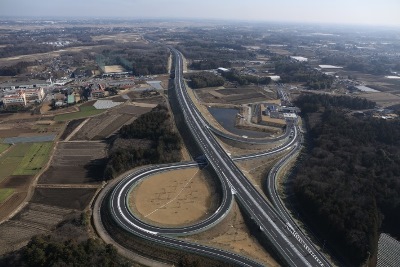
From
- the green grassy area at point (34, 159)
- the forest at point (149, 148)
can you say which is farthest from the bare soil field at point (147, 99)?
the green grassy area at point (34, 159)

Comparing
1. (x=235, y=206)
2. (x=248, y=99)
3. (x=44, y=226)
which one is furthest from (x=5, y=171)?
(x=248, y=99)

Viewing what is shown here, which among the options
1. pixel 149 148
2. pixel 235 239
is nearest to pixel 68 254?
pixel 235 239

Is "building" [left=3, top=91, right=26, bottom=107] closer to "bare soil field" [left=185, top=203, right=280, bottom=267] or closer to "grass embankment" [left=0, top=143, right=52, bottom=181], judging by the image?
"grass embankment" [left=0, top=143, right=52, bottom=181]

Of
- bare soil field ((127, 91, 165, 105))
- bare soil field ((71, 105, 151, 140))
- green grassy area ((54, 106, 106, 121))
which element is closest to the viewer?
bare soil field ((71, 105, 151, 140))

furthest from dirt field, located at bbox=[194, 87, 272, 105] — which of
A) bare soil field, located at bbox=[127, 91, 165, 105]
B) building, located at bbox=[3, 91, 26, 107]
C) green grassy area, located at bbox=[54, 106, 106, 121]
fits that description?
building, located at bbox=[3, 91, 26, 107]

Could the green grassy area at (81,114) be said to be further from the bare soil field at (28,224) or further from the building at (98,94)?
the bare soil field at (28,224)

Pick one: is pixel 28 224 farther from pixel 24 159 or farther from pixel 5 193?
pixel 24 159
